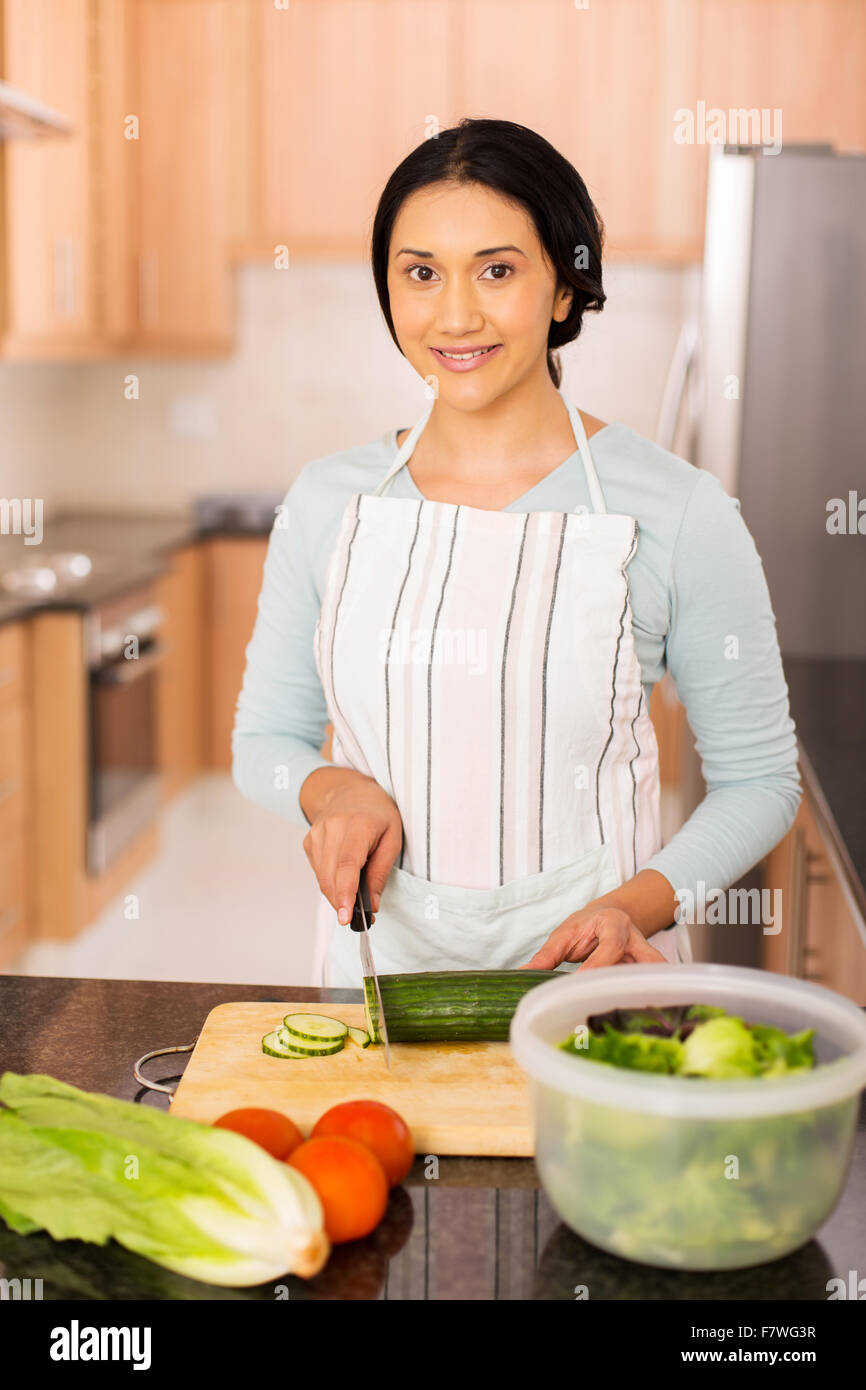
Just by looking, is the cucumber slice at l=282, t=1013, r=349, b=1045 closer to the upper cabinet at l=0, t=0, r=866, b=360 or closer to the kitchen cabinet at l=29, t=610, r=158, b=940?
the kitchen cabinet at l=29, t=610, r=158, b=940

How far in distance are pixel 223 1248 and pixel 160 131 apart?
4.31 m

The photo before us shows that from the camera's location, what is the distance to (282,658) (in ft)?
4.66

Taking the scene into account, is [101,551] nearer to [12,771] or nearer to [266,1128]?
[12,771]

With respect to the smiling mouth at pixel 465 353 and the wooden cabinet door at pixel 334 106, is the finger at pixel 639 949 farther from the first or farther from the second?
the wooden cabinet door at pixel 334 106

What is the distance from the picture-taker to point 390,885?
53.9 inches

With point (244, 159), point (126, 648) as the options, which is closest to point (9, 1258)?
point (126, 648)

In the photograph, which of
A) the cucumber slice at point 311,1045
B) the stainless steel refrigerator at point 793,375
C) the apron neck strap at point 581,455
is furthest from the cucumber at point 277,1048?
the stainless steel refrigerator at point 793,375

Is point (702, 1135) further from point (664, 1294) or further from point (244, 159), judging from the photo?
point (244, 159)

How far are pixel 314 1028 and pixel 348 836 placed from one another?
201mm

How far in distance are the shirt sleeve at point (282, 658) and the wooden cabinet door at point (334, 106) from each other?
3.17 meters

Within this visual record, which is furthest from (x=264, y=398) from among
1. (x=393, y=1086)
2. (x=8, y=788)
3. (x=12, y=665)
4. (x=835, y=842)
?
(x=393, y=1086)

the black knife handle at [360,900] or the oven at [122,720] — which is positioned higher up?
the black knife handle at [360,900]

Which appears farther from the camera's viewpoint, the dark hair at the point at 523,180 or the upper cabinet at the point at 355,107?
the upper cabinet at the point at 355,107

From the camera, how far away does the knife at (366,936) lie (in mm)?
1007
